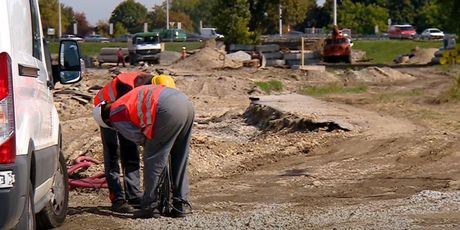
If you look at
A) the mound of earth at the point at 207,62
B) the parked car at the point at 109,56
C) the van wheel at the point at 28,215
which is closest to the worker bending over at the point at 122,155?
the van wheel at the point at 28,215

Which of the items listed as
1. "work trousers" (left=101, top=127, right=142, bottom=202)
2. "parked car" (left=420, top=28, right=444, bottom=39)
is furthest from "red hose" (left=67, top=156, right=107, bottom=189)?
"parked car" (left=420, top=28, right=444, bottom=39)

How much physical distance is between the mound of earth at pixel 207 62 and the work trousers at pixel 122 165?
40.0 metres

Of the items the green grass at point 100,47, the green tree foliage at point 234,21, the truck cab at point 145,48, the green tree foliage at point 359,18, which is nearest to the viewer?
the green tree foliage at point 234,21

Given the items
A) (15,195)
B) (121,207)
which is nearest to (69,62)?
(121,207)

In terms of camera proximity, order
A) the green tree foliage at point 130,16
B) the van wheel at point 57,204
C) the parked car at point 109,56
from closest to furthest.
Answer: the van wheel at point 57,204
the parked car at point 109,56
the green tree foliage at point 130,16

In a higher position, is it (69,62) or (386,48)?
(69,62)

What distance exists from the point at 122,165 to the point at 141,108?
1.13m

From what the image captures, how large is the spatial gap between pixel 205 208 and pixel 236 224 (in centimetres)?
154

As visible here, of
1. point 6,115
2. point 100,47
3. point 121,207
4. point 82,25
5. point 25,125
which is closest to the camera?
point 6,115

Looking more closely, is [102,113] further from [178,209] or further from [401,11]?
[401,11]

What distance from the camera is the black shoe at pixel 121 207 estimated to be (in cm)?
1091

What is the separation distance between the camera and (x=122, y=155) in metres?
11.0

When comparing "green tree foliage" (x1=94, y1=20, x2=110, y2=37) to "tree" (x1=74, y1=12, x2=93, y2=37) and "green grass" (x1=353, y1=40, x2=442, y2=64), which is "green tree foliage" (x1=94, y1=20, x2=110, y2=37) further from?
"green grass" (x1=353, y1=40, x2=442, y2=64)

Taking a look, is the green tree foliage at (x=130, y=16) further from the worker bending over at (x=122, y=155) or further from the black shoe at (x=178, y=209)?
the black shoe at (x=178, y=209)
